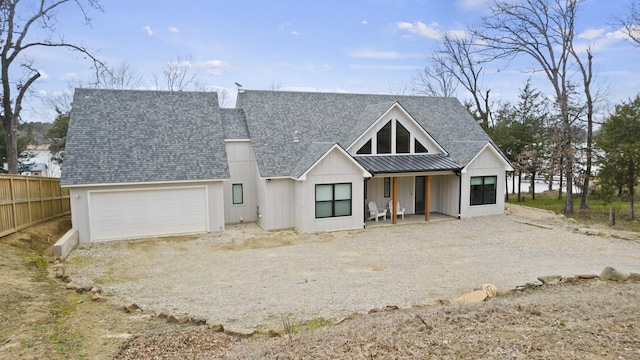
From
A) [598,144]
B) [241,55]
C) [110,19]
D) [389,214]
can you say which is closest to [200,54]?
Answer: [241,55]

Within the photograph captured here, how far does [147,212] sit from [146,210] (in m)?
0.09

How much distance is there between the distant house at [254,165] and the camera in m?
15.1

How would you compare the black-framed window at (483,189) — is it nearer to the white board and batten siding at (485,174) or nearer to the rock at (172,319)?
the white board and batten siding at (485,174)

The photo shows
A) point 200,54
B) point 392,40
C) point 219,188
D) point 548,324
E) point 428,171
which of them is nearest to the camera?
point 548,324

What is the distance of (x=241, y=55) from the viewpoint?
29453 millimetres

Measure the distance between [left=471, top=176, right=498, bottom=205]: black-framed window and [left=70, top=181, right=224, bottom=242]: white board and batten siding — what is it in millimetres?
11999

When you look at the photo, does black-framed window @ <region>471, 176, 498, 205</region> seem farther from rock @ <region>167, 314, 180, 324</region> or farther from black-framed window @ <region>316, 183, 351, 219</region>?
rock @ <region>167, 314, 180, 324</region>

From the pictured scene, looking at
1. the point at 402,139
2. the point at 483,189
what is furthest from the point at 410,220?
the point at 483,189

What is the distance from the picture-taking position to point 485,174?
19000 millimetres

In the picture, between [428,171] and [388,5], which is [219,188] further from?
[388,5]

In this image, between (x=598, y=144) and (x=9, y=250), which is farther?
(x=598, y=144)

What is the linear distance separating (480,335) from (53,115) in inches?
1488

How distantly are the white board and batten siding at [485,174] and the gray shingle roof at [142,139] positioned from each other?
11.2 meters

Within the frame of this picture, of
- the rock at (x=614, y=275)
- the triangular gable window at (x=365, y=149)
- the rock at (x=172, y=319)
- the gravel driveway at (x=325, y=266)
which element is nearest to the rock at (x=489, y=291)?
the gravel driveway at (x=325, y=266)
